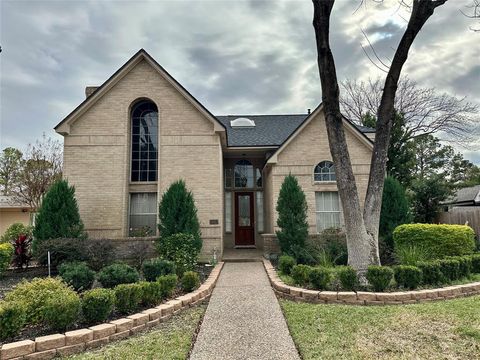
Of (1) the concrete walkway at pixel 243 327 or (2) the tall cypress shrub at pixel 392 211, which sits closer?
(1) the concrete walkway at pixel 243 327

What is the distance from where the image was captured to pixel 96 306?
489cm

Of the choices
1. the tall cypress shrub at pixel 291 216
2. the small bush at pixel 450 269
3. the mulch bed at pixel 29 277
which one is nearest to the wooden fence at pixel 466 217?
the small bush at pixel 450 269

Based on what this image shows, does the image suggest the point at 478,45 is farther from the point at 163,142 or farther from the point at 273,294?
the point at 163,142

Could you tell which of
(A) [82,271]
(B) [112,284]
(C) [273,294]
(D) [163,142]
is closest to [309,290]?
(C) [273,294]

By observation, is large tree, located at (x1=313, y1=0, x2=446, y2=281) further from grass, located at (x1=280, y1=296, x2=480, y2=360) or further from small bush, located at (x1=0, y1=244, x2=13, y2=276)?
small bush, located at (x1=0, y1=244, x2=13, y2=276)

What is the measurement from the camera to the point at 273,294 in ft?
23.3

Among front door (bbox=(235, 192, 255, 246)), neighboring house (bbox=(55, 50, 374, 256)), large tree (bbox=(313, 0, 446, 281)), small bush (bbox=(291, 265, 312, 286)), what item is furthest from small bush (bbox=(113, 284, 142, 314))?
front door (bbox=(235, 192, 255, 246))

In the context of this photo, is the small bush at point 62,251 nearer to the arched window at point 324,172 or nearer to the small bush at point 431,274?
the small bush at point 431,274

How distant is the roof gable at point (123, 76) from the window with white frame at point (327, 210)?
5.32 meters

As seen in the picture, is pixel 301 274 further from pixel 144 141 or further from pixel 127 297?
pixel 144 141

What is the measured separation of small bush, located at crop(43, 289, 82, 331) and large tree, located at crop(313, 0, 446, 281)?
6.07m

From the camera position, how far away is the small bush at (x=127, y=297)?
17.5 ft

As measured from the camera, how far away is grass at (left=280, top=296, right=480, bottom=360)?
4.05 meters

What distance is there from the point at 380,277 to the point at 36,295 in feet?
21.0
